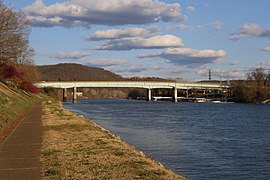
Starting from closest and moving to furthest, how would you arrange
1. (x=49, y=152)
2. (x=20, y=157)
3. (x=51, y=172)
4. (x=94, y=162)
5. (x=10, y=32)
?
(x=51, y=172) < (x=94, y=162) < (x=20, y=157) < (x=49, y=152) < (x=10, y=32)

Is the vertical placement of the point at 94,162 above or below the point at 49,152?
below

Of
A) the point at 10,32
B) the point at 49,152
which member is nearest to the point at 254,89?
the point at 10,32

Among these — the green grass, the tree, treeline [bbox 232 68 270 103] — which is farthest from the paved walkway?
treeline [bbox 232 68 270 103]

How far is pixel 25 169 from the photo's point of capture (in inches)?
654

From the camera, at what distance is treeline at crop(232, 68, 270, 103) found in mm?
161750

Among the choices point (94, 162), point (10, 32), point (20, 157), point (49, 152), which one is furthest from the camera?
point (10, 32)

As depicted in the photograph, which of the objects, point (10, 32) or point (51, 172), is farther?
point (10, 32)

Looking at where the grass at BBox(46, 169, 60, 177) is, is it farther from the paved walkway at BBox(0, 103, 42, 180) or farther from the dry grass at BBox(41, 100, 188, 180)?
the paved walkway at BBox(0, 103, 42, 180)

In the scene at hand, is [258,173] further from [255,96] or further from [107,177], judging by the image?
[255,96]

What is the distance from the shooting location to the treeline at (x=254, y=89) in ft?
531

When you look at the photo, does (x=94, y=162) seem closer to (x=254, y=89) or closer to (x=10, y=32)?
(x=10, y=32)

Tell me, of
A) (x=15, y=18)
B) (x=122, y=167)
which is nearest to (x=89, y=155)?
(x=122, y=167)

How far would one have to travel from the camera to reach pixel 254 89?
164 metres

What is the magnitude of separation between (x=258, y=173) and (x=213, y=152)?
7580 mm
